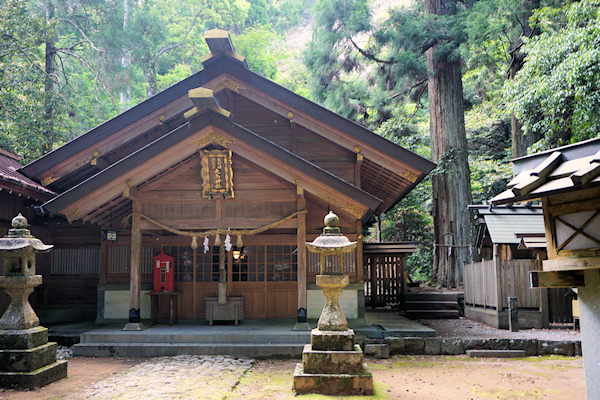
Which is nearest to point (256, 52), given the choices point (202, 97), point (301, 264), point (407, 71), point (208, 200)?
point (407, 71)

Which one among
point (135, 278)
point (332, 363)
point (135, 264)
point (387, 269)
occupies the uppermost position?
point (135, 264)

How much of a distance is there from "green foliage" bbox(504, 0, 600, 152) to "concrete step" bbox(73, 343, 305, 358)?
31.5ft

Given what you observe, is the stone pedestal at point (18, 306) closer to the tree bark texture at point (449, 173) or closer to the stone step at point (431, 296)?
the stone step at point (431, 296)

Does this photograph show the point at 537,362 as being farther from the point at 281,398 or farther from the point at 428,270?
the point at 428,270

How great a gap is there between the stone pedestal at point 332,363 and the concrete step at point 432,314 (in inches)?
354

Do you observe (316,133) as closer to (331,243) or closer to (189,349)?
(331,243)

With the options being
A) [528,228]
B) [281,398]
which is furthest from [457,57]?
[281,398]

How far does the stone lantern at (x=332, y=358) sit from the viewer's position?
6.99m

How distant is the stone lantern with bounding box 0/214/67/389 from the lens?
7.46 metres

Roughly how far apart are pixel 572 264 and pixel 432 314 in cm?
1161

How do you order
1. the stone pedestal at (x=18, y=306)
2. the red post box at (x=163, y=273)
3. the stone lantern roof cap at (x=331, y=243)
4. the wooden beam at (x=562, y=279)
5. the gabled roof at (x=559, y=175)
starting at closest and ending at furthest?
the gabled roof at (x=559, y=175), the wooden beam at (x=562, y=279), the stone lantern roof cap at (x=331, y=243), the stone pedestal at (x=18, y=306), the red post box at (x=163, y=273)

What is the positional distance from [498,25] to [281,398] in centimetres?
1424

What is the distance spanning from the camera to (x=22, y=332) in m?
7.62

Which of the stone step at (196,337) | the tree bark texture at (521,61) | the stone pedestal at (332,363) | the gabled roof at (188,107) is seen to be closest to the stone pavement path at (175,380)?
the stone step at (196,337)
